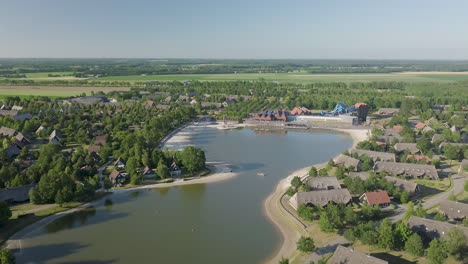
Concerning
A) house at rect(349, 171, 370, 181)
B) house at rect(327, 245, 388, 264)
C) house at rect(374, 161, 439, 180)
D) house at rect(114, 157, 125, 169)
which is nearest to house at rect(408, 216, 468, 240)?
house at rect(327, 245, 388, 264)

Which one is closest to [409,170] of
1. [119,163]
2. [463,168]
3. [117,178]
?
[463,168]

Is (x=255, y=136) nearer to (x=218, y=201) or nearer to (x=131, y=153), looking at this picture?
(x=131, y=153)

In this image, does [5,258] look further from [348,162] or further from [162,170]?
[348,162]

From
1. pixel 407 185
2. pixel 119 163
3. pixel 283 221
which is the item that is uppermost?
pixel 119 163

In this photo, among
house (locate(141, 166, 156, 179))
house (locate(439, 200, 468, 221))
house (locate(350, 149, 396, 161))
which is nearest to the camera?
house (locate(439, 200, 468, 221))

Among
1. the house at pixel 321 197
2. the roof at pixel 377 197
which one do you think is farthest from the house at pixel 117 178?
the roof at pixel 377 197

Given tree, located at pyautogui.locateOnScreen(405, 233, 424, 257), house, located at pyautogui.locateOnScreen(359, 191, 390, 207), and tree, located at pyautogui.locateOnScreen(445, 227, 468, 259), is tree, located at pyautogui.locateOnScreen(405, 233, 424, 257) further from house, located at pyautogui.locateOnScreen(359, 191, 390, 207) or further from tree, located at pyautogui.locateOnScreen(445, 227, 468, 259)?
house, located at pyautogui.locateOnScreen(359, 191, 390, 207)

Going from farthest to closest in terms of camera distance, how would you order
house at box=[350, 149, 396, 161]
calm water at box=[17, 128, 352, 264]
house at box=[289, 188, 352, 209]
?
house at box=[350, 149, 396, 161], house at box=[289, 188, 352, 209], calm water at box=[17, 128, 352, 264]

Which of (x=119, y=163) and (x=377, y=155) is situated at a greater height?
(x=377, y=155)
